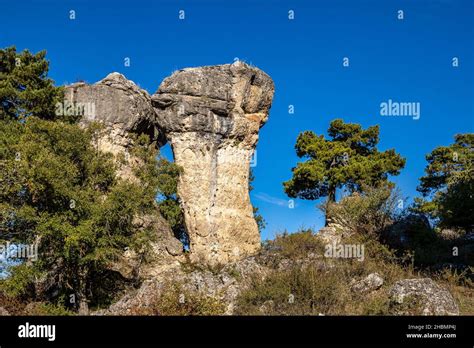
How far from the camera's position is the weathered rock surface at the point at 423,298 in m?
15.1

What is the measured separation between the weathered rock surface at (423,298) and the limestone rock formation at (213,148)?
10.6 meters

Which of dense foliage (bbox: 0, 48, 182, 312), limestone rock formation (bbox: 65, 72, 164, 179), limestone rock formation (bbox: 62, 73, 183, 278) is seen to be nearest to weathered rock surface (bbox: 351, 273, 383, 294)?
dense foliage (bbox: 0, 48, 182, 312)

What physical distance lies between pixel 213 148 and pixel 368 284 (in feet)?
38.2

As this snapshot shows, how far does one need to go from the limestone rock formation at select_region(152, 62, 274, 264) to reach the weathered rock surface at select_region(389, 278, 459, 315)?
10.6 meters

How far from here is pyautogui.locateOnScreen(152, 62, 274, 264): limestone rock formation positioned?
25734mm

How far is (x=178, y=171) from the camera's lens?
85.7 ft

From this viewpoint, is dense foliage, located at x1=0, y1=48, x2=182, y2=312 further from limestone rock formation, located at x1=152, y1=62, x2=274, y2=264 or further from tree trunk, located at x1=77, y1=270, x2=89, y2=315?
limestone rock formation, located at x1=152, y1=62, x2=274, y2=264

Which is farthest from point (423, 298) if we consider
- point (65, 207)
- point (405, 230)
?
point (65, 207)

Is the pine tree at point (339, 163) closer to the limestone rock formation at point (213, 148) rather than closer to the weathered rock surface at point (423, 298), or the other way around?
the limestone rock formation at point (213, 148)

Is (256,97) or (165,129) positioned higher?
(256,97)
